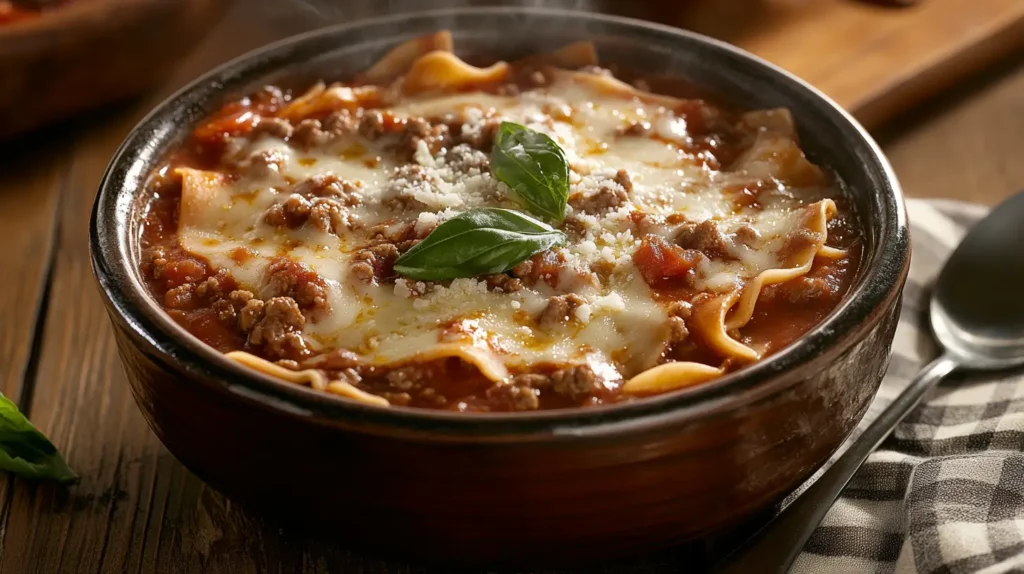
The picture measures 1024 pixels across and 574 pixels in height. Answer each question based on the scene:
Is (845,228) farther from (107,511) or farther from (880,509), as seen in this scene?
(107,511)

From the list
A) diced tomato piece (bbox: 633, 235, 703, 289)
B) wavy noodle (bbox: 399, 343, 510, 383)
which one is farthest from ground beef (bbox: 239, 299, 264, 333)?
diced tomato piece (bbox: 633, 235, 703, 289)

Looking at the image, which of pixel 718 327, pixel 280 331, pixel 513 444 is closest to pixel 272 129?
pixel 280 331

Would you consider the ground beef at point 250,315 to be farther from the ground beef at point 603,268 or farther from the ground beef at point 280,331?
the ground beef at point 603,268

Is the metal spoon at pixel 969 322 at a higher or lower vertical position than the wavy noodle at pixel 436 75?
lower

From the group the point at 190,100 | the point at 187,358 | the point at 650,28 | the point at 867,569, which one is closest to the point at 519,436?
the point at 187,358

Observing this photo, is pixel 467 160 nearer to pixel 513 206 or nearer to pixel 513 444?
pixel 513 206

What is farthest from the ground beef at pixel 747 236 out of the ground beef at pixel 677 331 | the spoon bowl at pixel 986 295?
the spoon bowl at pixel 986 295

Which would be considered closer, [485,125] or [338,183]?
[338,183]
